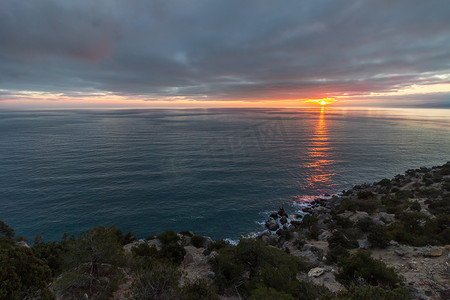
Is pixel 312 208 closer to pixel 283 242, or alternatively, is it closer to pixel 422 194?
pixel 283 242

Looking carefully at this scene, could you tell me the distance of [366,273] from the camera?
546 inches

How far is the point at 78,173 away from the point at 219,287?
171ft

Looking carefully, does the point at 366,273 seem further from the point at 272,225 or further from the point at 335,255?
the point at 272,225

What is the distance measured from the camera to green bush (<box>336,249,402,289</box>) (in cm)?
1330

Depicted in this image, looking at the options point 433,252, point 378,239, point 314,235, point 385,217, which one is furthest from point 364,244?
point 385,217

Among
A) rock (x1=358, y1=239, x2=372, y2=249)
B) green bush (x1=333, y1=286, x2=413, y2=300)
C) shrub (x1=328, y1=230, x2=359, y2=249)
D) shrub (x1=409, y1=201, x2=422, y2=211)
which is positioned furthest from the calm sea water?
green bush (x1=333, y1=286, x2=413, y2=300)

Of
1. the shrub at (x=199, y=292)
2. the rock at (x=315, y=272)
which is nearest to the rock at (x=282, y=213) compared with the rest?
the rock at (x=315, y=272)

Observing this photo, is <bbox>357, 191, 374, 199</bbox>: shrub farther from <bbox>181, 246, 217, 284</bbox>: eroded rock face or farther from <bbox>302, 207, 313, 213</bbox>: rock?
<bbox>181, 246, 217, 284</bbox>: eroded rock face

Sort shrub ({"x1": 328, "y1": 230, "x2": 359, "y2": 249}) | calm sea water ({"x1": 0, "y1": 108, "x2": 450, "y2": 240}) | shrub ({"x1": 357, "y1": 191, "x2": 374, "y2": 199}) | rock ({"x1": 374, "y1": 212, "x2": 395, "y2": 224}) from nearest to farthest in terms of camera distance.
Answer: shrub ({"x1": 328, "y1": 230, "x2": 359, "y2": 249}) → rock ({"x1": 374, "y1": 212, "x2": 395, "y2": 224}) → calm sea water ({"x1": 0, "y1": 108, "x2": 450, "y2": 240}) → shrub ({"x1": 357, "y1": 191, "x2": 374, "y2": 199})

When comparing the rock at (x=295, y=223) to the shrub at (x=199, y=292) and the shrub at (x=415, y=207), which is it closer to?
the shrub at (x=415, y=207)

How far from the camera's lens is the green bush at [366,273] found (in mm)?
13297

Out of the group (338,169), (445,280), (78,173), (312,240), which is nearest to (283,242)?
(312,240)

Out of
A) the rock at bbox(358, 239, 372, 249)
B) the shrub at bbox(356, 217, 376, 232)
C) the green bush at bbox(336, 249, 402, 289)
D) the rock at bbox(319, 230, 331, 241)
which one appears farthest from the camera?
the rock at bbox(319, 230, 331, 241)

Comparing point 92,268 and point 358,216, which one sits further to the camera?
point 358,216
